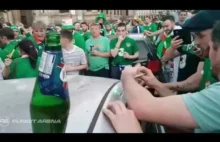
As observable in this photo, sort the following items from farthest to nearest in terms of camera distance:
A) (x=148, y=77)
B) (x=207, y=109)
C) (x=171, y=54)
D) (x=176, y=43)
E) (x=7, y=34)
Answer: (x=7, y=34) < (x=171, y=54) < (x=176, y=43) < (x=148, y=77) < (x=207, y=109)

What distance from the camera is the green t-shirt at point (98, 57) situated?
11.6 feet

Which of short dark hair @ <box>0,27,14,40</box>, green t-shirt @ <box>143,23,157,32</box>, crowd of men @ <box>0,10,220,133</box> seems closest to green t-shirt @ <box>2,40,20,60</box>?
crowd of men @ <box>0,10,220,133</box>

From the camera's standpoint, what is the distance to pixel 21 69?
1981mm

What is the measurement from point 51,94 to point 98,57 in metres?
2.67

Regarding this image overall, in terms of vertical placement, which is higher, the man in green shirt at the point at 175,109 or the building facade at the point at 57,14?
the building facade at the point at 57,14

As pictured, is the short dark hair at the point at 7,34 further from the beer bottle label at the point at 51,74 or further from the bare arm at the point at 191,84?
the beer bottle label at the point at 51,74

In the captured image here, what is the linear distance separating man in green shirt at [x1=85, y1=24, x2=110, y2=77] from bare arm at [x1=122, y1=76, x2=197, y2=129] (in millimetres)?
2473

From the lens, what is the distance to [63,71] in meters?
0.93

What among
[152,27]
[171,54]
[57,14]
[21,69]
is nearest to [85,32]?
[152,27]

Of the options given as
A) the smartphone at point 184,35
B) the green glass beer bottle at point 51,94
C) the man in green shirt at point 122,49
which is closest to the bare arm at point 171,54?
the smartphone at point 184,35

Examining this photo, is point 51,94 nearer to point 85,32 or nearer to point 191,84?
point 191,84

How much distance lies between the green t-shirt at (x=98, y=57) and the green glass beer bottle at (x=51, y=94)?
2546mm
